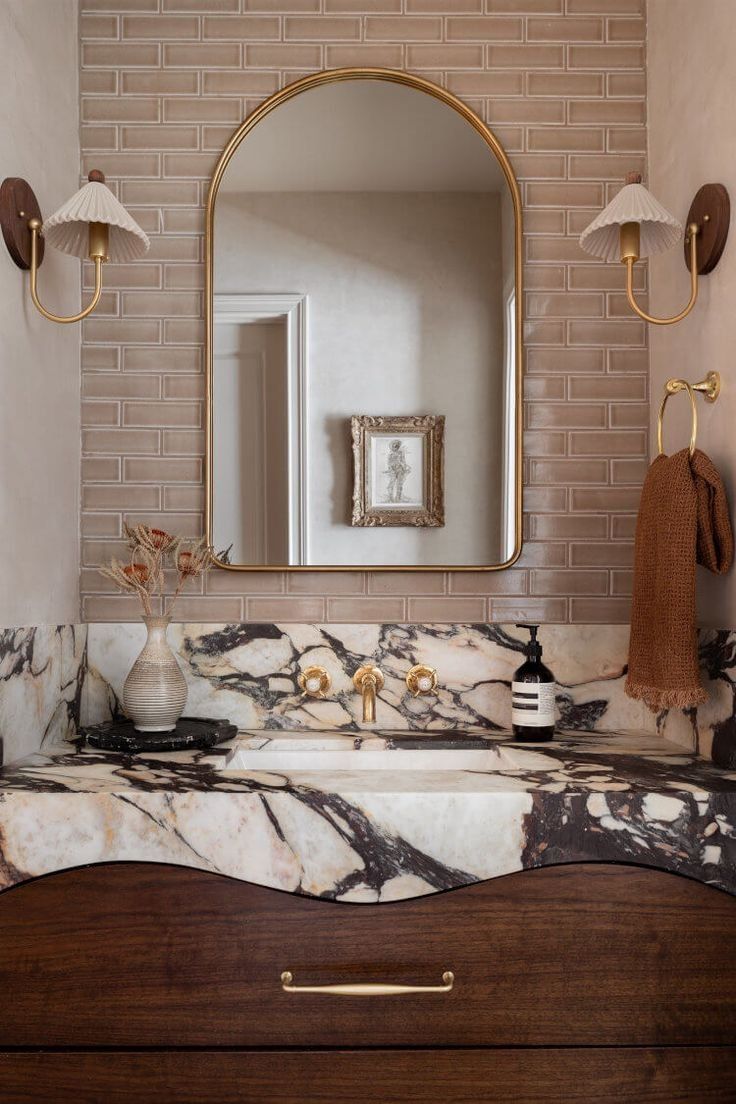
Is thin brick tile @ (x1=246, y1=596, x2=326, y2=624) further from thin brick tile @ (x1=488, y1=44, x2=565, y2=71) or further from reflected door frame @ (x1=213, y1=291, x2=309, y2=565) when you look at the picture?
thin brick tile @ (x1=488, y1=44, x2=565, y2=71)

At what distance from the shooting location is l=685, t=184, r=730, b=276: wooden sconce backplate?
155 cm

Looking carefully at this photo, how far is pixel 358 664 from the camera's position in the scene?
1.88 m

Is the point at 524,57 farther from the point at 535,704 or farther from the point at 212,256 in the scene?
the point at 535,704

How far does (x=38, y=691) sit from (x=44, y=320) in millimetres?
658

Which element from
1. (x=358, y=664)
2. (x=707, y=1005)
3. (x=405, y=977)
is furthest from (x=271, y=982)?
(x=358, y=664)

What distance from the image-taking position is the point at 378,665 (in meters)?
1.87

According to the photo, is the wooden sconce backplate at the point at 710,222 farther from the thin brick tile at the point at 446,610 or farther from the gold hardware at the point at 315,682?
the gold hardware at the point at 315,682

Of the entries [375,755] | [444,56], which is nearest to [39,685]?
[375,755]

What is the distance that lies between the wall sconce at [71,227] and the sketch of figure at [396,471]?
22.9 inches

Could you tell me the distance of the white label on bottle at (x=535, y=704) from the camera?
171 cm

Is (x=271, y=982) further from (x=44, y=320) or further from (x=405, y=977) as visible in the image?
(x=44, y=320)

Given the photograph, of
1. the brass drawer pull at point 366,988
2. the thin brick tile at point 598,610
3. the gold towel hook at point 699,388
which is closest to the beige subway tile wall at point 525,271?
the thin brick tile at point 598,610

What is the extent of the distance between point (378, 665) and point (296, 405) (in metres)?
0.53

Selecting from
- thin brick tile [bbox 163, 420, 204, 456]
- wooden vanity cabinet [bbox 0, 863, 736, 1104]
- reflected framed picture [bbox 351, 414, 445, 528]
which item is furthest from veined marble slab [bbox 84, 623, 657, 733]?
wooden vanity cabinet [bbox 0, 863, 736, 1104]
